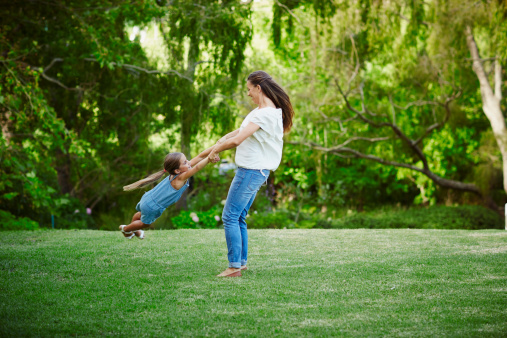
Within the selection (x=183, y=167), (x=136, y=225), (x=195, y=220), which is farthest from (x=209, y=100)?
(x=183, y=167)

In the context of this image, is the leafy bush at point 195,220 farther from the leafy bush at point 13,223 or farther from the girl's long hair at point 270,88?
the girl's long hair at point 270,88

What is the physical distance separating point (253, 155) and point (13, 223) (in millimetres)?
6483

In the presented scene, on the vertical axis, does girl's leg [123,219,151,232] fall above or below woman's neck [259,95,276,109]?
below

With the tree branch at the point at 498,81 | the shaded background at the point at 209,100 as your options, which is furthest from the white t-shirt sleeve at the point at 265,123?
the tree branch at the point at 498,81

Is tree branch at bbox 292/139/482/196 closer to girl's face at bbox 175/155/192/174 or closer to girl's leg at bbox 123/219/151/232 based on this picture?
girl's leg at bbox 123/219/151/232

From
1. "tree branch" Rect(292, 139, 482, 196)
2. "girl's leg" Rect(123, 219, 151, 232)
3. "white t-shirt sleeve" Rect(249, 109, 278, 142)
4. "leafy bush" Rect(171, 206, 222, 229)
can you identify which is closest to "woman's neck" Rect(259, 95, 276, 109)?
"white t-shirt sleeve" Rect(249, 109, 278, 142)

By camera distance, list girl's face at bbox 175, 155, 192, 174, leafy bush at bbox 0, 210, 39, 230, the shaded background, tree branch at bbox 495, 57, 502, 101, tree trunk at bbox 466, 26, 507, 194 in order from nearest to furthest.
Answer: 1. girl's face at bbox 175, 155, 192, 174
2. leafy bush at bbox 0, 210, 39, 230
3. the shaded background
4. tree trunk at bbox 466, 26, 507, 194
5. tree branch at bbox 495, 57, 502, 101

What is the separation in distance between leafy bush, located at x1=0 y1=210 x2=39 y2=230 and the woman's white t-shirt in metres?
6.15

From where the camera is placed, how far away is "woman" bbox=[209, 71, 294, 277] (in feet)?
14.6

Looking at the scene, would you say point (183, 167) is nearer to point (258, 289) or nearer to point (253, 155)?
point (253, 155)

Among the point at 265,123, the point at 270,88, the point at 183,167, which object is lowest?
the point at 183,167

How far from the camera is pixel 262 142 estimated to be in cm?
450

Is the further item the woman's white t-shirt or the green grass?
the woman's white t-shirt

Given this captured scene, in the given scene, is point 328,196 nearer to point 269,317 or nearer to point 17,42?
point 17,42
